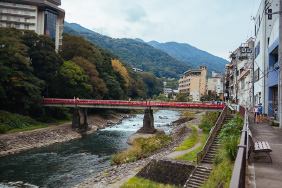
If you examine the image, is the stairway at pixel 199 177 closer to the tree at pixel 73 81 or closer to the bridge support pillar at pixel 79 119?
the bridge support pillar at pixel 79 119

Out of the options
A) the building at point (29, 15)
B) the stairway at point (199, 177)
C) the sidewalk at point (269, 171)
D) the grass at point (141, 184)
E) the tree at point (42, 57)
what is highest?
the building at point (29, 15)

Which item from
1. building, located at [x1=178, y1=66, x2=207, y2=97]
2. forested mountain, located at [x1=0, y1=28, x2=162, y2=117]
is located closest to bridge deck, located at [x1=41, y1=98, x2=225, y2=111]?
forested mountain, located at [x1=0, y1=28, x2=162, y2=117]

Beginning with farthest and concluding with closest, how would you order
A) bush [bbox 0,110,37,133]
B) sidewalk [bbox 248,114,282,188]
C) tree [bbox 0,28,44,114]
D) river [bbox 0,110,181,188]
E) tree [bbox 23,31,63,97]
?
tree [bbox 23,31,63,97]
tree [bbox 0,28,44,114]
bush [bbox 0,110,37,133]
river [bbox 0,110,181,188]
sidewalk [bbox 248,114,282,188]

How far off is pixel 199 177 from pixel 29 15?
2542 inches

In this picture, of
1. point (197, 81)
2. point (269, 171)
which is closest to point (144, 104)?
point (269, 171)

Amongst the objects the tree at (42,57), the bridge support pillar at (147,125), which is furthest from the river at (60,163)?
the tree at (42,57)

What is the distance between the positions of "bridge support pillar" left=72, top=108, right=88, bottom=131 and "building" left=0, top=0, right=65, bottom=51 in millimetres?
29630

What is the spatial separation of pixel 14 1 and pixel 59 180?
6024cm

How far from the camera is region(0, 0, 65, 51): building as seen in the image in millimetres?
62125

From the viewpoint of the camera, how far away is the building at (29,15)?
6212 centimetres

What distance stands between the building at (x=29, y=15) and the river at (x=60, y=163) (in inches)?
1676

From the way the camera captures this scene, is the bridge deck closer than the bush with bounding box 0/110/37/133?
No

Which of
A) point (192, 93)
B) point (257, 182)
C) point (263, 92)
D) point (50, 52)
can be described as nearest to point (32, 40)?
point (50, 52)

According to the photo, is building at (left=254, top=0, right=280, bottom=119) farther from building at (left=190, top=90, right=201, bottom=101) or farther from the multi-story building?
building at (left=190, top=90, right=201, bottom=101)
